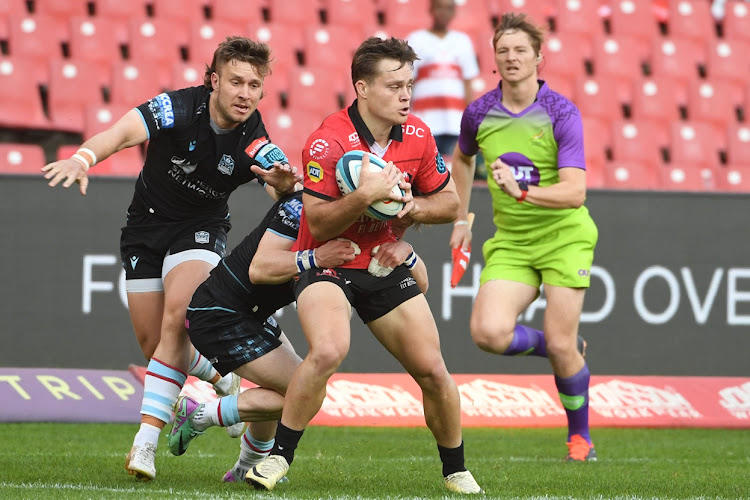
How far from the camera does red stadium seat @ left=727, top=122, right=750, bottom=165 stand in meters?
12.2

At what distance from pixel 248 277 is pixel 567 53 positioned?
27.3ft

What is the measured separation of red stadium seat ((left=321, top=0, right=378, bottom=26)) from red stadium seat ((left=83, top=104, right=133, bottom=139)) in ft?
9.85

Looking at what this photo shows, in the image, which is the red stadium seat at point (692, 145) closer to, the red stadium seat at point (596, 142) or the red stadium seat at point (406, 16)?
the red stadium seat at point (596, 142)

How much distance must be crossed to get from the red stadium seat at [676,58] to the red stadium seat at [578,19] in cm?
68

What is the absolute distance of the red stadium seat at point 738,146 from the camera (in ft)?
40.0

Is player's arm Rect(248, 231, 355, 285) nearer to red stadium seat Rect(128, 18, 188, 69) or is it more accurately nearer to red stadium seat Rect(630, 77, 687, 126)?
red stadium seat Rect(128, 18, 188, 69)

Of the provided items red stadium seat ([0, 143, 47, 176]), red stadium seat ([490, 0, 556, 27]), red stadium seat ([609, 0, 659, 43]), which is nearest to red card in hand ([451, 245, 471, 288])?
red stadium seat ([0, 143, 47, 176])

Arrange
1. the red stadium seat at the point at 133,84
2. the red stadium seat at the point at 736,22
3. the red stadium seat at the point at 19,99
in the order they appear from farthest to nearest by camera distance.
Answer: the red stadium seat at the point at 736,22, the red stadium seat at the point at 133,84, the red stadium seat at the point at 19,99

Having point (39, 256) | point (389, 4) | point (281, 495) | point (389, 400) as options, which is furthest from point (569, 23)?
point (281, 495)

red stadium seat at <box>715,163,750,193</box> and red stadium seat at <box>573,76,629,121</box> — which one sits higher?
red stadium seat at <box>573,76,629,121</box>

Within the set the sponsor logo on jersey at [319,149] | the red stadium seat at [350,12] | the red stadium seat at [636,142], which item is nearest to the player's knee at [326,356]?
the sponsor logo on jersey at [319,149]

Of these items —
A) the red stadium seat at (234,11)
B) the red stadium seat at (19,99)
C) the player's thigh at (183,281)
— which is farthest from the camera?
the red stadium seat at (234,11)

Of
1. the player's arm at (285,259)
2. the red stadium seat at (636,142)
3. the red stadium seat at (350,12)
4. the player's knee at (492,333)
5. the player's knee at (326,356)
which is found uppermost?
the red stadium seat at (350,12)

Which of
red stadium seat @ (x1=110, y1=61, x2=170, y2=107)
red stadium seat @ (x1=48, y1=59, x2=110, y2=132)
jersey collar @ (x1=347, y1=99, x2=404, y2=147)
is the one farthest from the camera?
red stadium seat @ (x1=110, y1=61, x2=170, y2=107)
